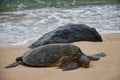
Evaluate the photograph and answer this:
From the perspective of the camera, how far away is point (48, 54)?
3.96 m

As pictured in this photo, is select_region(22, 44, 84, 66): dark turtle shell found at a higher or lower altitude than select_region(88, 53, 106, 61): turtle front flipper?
higher

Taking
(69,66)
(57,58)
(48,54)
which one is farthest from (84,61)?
(48,54)

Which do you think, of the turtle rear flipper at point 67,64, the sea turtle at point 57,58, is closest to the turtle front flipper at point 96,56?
the sea turtle at point 57,58

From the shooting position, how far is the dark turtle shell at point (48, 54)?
3.91 metres

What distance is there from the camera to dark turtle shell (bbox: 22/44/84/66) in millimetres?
3912

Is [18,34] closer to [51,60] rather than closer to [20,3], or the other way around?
[51,60]

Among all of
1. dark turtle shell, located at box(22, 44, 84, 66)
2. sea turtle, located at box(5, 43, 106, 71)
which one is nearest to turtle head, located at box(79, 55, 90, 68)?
sea turtle, located at box(5, 43, 106, 71)

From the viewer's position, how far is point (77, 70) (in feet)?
11.8

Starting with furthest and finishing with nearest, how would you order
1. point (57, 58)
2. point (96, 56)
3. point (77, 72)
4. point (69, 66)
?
point (96, 56) → point (57, 58) → point (69, 66) → point (77, 72)

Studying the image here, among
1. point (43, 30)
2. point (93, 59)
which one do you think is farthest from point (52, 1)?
point (93, 59)

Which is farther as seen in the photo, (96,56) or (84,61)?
(96,56)

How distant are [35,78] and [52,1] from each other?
1234cm

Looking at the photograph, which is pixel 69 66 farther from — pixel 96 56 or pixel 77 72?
pixel 96 56

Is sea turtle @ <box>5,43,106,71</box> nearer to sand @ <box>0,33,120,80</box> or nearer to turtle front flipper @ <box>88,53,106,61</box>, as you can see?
turtle front flipper @ <box>88,53,106,61</box>
